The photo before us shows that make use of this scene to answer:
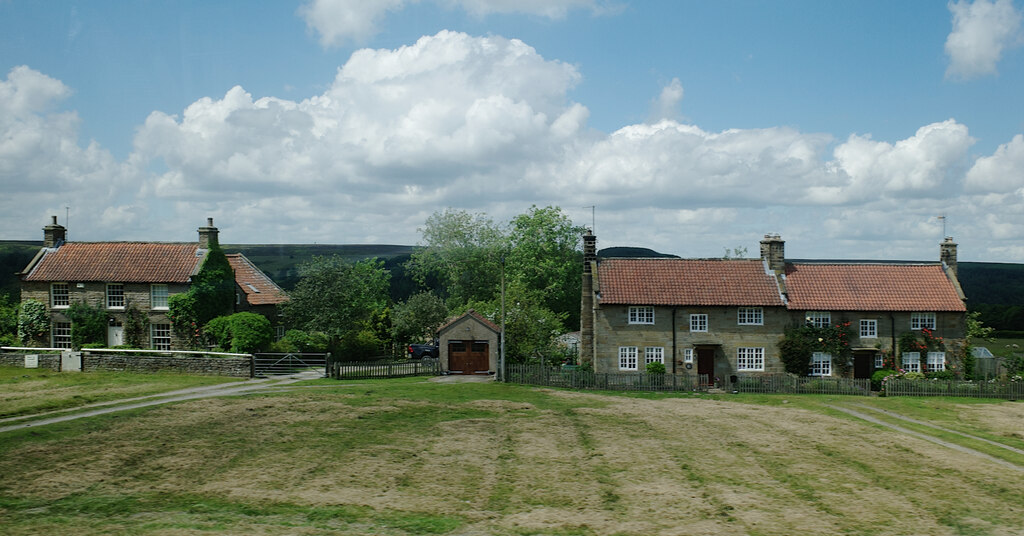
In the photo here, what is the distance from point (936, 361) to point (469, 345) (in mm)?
30456

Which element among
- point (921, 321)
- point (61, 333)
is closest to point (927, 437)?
point (921, 321)

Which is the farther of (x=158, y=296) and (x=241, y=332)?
(x=158, y=296)

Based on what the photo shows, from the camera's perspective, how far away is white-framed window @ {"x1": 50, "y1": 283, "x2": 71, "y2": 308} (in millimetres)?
51875

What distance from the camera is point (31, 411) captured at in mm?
29484

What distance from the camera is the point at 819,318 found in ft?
152

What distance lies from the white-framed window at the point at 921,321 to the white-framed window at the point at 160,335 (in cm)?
5050

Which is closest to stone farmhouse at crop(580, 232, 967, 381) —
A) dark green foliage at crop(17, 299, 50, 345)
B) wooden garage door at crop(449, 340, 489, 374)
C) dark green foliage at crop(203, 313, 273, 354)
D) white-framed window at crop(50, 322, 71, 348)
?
wooden garage door at crop(449, 340, 489, 374)

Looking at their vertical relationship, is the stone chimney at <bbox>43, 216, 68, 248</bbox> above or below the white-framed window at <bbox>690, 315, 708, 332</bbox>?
above

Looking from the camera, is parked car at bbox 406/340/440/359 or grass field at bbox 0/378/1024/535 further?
Answer: parked car at bbox 406/340/440/359

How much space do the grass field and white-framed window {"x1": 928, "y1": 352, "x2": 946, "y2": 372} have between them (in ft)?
46.3

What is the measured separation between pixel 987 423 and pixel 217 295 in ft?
155

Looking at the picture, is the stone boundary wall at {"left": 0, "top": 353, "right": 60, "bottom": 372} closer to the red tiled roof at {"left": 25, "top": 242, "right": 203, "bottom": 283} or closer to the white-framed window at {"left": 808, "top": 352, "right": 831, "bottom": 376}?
the red tiled roof at {"left": 25, "top": 242, "right": 203, "bottom": 283}

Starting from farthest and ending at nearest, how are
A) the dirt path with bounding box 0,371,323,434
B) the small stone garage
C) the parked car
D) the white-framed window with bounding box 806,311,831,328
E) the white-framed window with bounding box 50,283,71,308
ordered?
the parked car → the white-framed window with bounding box 50,283,71,308 → the small stone garage → the white-framed window with bounding box 806,311,831,328 → the dirt path with bounding box 0,371,323,434

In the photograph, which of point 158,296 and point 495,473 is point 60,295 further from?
point 495,473
